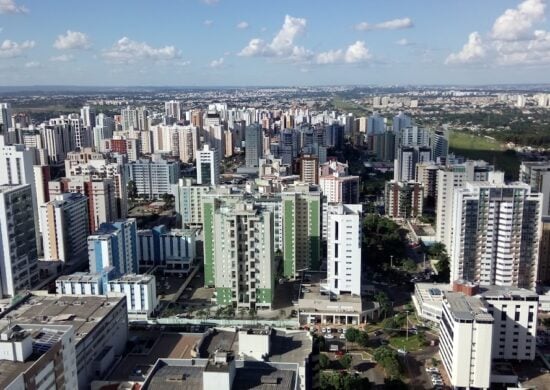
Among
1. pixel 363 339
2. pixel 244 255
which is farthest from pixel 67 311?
pixel 363 339

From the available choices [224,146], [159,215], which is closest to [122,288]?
[159,215]

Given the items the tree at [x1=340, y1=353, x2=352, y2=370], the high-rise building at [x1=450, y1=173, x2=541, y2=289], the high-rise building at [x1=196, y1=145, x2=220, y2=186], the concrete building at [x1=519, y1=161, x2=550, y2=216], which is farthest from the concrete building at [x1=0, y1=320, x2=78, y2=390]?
the high-rise building at [x1=196, y1=145, x2=220, y2=186]

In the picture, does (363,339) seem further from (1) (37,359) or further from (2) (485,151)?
(2) (485,151)

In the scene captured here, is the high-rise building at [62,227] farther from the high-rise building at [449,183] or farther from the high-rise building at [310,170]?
the high-rise building at [310,170]

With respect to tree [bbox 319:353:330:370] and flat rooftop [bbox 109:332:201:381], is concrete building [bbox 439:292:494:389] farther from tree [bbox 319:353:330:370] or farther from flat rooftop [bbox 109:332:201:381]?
flat rooftop [bbox 109:332:201:381]

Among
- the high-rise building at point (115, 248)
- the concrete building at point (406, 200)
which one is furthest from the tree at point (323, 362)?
the concrete building at point (406, 200)

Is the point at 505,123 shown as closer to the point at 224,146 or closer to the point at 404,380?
the point at 224,146
